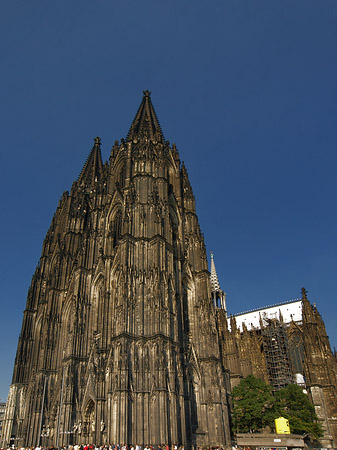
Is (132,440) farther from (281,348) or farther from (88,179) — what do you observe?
(88,179)

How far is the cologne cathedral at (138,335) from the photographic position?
30578mm

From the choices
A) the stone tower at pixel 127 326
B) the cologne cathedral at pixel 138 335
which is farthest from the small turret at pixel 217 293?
the stone tower at pixel 127 326

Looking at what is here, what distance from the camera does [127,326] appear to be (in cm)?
3166

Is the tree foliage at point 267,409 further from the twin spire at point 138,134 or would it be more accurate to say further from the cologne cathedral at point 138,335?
the twin spire at point 138,134

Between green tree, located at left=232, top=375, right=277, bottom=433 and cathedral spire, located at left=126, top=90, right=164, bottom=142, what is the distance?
106 feet

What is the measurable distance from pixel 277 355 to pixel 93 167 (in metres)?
40.1

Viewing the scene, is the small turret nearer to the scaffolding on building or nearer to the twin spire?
the scaffolding on building

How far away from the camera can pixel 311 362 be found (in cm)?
4547

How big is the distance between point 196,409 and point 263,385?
25.7 ft

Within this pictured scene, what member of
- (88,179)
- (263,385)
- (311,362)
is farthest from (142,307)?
(88,179)

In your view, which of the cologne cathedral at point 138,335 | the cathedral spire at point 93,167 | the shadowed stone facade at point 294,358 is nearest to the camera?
the cologne cathedral at point 138,335

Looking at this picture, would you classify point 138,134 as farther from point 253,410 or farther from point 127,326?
point 253,410

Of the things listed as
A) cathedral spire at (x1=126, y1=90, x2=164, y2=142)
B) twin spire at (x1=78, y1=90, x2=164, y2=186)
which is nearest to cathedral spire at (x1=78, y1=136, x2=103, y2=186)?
twin spire at (x1=78, y1=90, x2=164, y2=186)

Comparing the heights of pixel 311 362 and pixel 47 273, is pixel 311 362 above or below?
below
